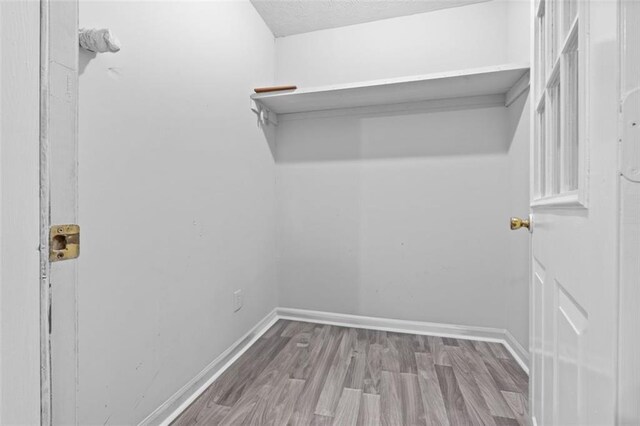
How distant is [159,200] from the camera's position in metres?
1.17

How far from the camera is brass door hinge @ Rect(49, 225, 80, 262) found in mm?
387

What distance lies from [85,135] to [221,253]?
2.80 ft

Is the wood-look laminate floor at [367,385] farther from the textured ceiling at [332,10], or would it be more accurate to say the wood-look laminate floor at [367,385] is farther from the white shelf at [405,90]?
the textured ceiling at [332,10]

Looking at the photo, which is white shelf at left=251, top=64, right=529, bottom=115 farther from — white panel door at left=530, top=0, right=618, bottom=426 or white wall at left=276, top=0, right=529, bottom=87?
white panel door at left=530, top=0, right=618, bottom=426

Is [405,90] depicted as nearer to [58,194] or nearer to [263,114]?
[263,114]

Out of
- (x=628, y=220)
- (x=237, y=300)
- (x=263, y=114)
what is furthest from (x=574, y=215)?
(x=263, y=114)

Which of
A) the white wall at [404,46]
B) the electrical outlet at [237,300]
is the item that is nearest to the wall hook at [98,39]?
the electrical outlet at [237,300]

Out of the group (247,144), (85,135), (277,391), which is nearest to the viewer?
(85,135)

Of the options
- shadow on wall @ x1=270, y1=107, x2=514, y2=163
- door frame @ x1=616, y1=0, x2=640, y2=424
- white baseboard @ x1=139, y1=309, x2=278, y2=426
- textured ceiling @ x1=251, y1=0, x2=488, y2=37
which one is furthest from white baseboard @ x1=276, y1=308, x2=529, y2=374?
textured ceiling @ x1=251, y1=0, x2=488, y2=37

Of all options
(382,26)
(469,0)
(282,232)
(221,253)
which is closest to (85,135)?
(221,253)

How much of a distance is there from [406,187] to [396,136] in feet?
1.25

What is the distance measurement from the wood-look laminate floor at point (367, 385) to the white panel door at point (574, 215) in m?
0.46
